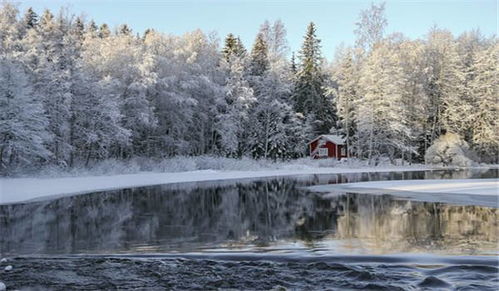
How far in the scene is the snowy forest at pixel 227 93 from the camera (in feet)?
102

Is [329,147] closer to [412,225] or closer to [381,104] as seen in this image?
[381,104]

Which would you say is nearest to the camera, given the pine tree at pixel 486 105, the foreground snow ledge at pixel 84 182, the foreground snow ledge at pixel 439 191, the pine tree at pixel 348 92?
the foreground snow ledge at pixel 439 191

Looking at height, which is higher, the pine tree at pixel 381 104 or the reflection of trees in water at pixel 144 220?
the pine tree at pixel 381 104

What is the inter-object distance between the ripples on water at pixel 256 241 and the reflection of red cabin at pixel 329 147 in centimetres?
3581

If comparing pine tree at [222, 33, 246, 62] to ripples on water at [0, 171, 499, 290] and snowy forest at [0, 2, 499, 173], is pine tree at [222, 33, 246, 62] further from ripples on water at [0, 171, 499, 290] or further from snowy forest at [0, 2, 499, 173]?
ripples on water at [0, 171, 499, 290]

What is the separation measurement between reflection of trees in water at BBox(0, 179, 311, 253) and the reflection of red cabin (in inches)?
1315

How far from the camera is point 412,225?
11109 millimetres

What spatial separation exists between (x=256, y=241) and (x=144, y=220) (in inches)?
167

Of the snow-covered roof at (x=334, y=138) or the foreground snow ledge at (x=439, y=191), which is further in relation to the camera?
the snow-covered roof at (x=334, y=138)

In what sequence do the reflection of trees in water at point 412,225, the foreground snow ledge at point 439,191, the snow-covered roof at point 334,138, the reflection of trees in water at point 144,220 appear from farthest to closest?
the snow-covered roof at point 334,138 < the foreground snow ledge at point 439,191 < the reflection of trees in water at point 144,220 < the reflection of trees in water at point 412,225

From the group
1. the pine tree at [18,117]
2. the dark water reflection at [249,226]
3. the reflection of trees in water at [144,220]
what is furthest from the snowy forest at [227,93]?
the dark water reflection at [249,226]

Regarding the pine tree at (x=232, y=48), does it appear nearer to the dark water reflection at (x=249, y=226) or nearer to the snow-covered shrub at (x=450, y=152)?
the snow-covered shrub at (x=450, y=152)

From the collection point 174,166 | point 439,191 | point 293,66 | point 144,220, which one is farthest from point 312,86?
point 144,220

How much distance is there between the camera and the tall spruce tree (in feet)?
173
